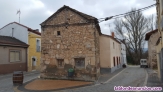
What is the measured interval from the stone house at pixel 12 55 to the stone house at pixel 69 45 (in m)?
6.51

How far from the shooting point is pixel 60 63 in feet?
44.4

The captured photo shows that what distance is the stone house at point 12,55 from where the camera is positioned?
1766 centimetres

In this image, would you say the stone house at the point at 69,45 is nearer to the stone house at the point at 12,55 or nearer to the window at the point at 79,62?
the window at the point at 79,62

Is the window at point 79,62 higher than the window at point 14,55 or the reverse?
the reverse

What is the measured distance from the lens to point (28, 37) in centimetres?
2184

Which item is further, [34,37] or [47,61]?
[34,37]

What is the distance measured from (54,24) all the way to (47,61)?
3294mm

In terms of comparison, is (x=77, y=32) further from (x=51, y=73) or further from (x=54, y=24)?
(x=51, y=73)

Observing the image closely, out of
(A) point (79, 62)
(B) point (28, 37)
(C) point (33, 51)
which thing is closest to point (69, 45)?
(A) point (79, 62)

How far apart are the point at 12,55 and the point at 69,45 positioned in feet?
31.5

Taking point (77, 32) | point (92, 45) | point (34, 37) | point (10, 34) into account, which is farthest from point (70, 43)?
point (10, 34)

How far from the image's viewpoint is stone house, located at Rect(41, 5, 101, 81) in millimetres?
12540

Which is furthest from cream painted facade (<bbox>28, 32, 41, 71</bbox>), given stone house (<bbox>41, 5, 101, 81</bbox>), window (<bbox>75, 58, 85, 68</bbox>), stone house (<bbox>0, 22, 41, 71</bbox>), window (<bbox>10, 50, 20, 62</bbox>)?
window (<bbox>75, 58, 85, 68</bbox>)

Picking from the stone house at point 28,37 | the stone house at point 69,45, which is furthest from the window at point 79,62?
the stone house at point 28,37
